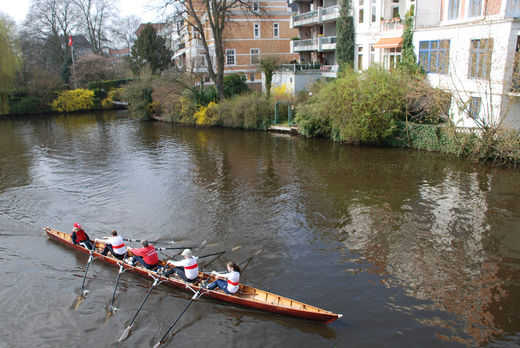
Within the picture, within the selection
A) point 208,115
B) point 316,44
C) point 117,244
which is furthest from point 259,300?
point 316,44

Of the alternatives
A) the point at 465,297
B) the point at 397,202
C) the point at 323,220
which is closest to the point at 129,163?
the point at 323,220

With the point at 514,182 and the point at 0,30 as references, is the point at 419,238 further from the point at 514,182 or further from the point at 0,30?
the point at 0,30

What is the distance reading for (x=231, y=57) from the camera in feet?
150

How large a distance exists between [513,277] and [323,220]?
6.23m

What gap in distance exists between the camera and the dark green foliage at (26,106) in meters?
45.6

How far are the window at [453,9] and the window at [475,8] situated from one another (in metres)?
1.00

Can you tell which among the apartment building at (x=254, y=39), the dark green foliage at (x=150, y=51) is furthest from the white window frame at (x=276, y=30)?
the dark green foliage at (x=150, y=51)

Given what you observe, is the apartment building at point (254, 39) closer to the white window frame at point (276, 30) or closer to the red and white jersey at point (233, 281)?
the white window frame at point (276, 30)

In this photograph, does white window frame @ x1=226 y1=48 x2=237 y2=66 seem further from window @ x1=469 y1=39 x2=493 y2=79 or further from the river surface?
window @ x1=469 y1=39 x2=493 y2=79

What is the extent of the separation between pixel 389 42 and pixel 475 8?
7130mm

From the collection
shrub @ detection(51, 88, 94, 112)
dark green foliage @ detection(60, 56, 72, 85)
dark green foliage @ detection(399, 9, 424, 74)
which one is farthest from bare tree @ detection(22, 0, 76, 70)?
dark green foliage @ detection(399, 9, 424, 74)

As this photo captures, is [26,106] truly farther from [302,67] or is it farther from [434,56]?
[434,56]

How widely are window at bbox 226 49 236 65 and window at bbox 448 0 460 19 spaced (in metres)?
26.6

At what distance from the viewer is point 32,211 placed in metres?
17.1
